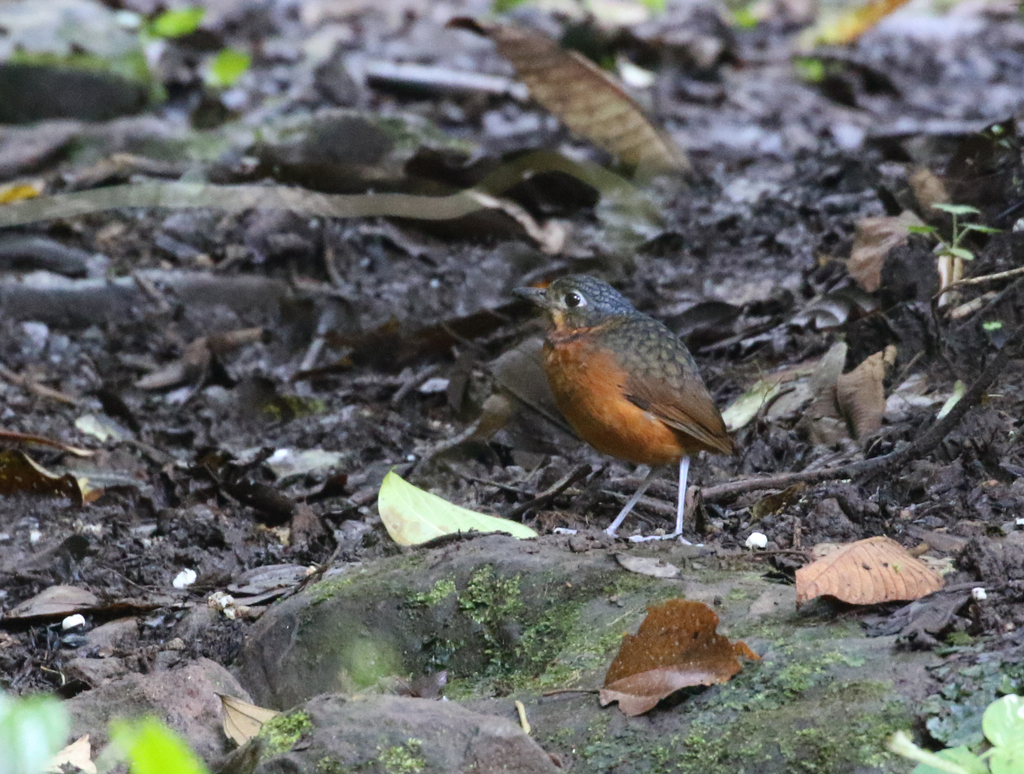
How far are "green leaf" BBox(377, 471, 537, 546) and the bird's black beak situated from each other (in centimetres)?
110

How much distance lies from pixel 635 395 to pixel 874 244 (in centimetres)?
163

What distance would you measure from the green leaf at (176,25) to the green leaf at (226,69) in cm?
42

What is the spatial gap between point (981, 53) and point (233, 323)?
8.52m

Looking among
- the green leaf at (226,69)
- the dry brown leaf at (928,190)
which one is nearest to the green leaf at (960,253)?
the dry brown leaf at (928,190)

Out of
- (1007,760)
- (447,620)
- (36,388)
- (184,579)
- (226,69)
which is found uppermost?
(1007,760)

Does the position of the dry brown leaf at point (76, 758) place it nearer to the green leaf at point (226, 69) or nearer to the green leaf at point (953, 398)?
the green leaf at point (953, 398)

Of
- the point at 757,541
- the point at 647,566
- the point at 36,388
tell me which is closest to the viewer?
the point at 647,566

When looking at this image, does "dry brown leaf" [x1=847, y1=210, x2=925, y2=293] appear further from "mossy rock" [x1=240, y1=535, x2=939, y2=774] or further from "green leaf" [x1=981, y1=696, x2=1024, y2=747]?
"green leaf" [x1=981, y1=696, x2=1024, y2=747]

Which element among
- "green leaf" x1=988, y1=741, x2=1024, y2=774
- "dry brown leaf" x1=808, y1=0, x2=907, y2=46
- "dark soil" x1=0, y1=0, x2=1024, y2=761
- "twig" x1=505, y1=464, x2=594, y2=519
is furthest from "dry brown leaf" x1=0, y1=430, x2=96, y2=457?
"dry brown leaf" x1=808, y1=0, x2=907, y2=46

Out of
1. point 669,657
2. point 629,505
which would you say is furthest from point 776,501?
point 669,657

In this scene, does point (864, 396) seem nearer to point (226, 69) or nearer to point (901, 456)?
point (901, 456)

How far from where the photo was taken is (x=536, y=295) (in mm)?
4855

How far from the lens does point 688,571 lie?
3367 millimetres

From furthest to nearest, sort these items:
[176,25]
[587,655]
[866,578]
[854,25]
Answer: [854,25]
[176,25]
[587,655]
[866,578]
